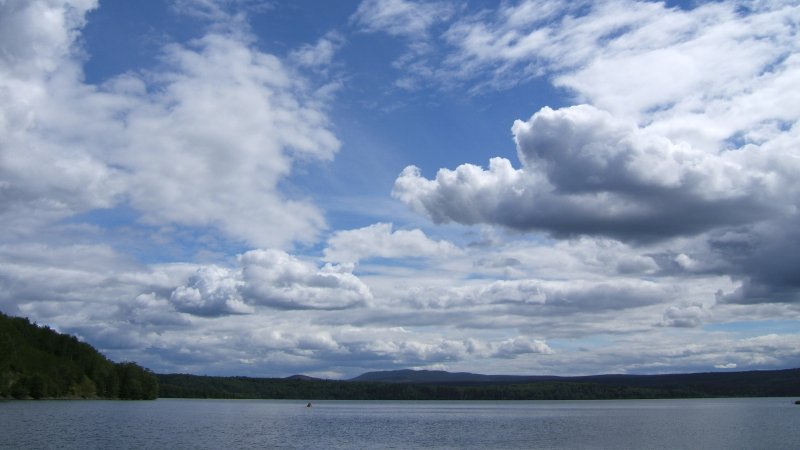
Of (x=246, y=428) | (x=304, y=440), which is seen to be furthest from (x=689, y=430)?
(x=246, y=428)

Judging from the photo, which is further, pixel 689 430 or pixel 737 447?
pixel 689 430

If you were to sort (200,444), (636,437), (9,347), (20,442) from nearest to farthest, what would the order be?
1. (20,442)
2. (200,444)
3. (636,437)
4. (9,347)

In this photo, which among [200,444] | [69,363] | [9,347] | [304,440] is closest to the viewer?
[200,444]

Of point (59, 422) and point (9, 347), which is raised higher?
point (9, 347)

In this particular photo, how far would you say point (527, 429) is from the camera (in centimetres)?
10456

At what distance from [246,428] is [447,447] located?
3692 centimetres

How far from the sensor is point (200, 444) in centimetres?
7000

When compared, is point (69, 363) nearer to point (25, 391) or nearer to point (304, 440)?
point (25, 391)

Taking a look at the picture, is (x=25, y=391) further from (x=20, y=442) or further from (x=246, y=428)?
(x=20, y=442)

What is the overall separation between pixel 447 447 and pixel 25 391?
12854 centimetres

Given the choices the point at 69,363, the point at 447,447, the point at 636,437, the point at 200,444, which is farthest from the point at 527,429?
the point at 69,363

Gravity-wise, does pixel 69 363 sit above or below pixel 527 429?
above

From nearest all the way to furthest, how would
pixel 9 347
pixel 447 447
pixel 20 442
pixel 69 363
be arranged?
pixel 20 442
pixel 447 447
pixel 9 347
pixel 69 363

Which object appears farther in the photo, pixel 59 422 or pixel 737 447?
pixel 59 422
